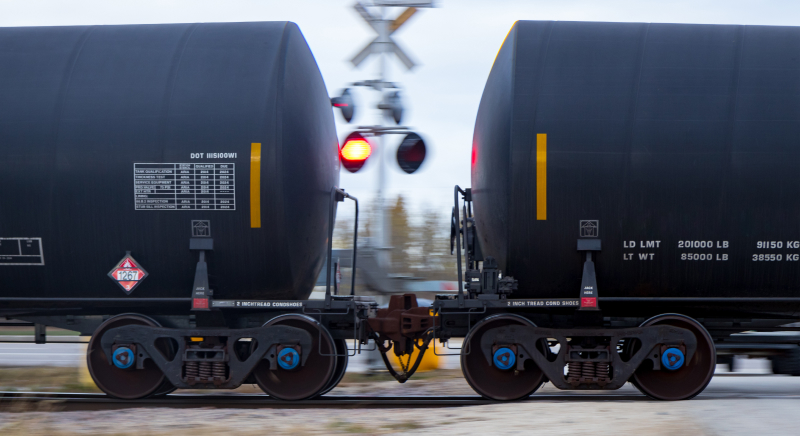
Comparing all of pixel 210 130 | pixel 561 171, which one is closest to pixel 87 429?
pixel 210 130

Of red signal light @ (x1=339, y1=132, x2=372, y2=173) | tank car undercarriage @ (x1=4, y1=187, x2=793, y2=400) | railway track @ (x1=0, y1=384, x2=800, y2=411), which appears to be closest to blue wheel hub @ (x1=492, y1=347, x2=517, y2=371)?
tank car undercarriage @ (x1=4, y1=187, x2=793, y2=400)

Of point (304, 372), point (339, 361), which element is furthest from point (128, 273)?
point (339, 361)

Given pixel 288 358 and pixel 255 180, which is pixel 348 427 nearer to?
pixel 288 358

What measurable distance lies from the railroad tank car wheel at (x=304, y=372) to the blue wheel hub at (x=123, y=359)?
1.38 metres

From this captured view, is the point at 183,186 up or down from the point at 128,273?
up

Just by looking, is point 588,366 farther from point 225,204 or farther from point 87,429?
point 87,429

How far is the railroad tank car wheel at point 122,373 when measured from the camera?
23.6 ft

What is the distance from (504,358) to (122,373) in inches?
174

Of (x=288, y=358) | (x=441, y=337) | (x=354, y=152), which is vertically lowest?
(x=288, y=358)

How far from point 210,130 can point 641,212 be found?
15.4 ft

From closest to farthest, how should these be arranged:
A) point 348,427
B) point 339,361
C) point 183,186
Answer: point 348,427, point 183,186, point 339,361

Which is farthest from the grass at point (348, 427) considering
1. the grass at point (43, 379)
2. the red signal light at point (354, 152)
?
the grass at point (43, 379)

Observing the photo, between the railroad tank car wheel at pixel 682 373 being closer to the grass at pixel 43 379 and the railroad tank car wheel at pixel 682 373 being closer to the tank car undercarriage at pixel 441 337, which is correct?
the tank car undercarriage at pixel 441 337

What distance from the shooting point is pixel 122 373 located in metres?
7.34
